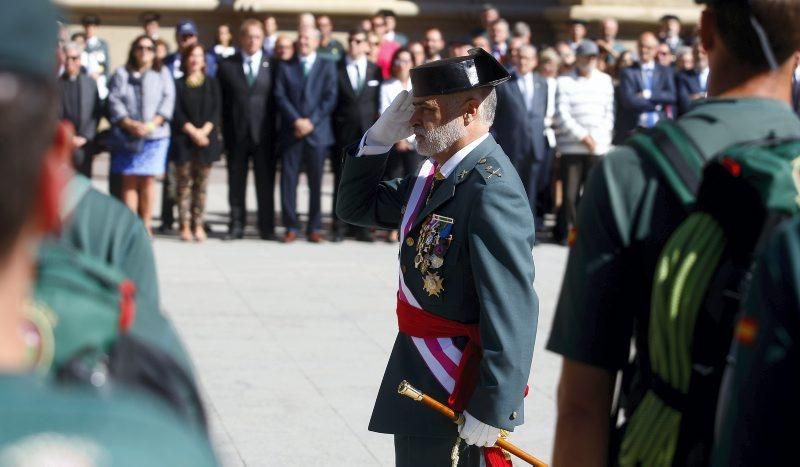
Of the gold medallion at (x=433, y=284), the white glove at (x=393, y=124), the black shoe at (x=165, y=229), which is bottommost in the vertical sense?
the black shoe at (x=165, y=229)

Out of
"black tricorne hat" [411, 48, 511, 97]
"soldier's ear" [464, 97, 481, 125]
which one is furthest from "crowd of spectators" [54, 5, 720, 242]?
"soldier's ear" [464, 97, 481, 125]

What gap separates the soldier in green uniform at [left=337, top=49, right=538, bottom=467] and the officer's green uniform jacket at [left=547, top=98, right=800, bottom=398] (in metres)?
1.57

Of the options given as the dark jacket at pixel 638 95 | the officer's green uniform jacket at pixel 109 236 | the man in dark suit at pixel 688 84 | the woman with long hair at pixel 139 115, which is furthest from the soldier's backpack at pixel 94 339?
the man in dark suit at pixel 688 84

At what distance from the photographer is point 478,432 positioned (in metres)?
4.19

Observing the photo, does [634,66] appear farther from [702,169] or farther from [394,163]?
[702,169]

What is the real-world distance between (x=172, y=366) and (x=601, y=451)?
1.09m

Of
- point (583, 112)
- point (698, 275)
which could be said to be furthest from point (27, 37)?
point (583, 112)

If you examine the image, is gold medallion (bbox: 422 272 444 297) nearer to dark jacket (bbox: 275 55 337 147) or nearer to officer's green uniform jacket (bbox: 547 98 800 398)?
officer's green uniform jacket (bbox: 547 98 800 398)

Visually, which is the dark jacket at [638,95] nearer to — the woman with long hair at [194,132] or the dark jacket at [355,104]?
the dark jacket at [355,104]

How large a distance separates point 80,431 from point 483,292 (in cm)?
299

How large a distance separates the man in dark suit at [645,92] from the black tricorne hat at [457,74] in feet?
32.9

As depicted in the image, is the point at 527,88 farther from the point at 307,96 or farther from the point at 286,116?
the point at 286,116

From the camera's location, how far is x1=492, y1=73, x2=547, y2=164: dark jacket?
13.6 meters

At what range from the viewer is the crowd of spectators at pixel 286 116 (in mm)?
12914
